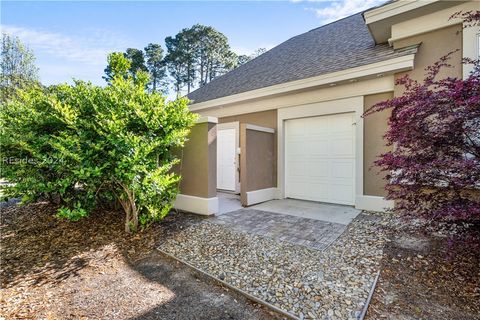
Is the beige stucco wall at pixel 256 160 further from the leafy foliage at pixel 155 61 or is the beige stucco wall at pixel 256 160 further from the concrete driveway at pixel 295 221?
the leafy foliage at pixel 155 61

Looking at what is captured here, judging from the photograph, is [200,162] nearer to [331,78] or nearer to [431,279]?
[331,78]

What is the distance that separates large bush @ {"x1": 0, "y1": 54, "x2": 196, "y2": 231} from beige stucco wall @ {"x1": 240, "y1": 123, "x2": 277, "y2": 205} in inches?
70.7

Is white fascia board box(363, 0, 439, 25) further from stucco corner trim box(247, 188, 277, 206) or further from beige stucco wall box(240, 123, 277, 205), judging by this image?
stucco corner trim box(247, 188, 277, 206)

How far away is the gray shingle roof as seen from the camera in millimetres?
5941

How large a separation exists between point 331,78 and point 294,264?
468cm

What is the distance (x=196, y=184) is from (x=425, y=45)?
5837 millimetres

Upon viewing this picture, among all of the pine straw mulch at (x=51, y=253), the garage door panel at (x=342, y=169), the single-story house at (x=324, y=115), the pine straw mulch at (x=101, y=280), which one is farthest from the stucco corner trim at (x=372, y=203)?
the pine straw mulch at (x=51, y=253)

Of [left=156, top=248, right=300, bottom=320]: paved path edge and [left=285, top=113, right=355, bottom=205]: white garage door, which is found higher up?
[left=285, top=113, right=355, bottom=205]: white garage door

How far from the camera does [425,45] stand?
4883 mm

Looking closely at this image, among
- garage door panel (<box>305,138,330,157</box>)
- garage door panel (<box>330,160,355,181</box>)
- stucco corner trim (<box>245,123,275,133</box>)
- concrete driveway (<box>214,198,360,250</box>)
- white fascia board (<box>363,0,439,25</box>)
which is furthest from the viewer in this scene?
garage door panel (<box>305,138,330,157</box>)

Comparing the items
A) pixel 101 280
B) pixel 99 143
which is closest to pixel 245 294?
pixel 101 280

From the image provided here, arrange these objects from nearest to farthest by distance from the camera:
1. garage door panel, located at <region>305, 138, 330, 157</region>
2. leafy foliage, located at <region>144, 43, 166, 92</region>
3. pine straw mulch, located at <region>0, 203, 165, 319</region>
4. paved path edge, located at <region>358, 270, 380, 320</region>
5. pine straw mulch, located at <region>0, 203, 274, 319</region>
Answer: paved path edge, located at <region>358, 270, 380, 320</region>, pine straw mulch, located at <region>0, 203, 274, 319</region>, pine straw mulch, located at <region>0, 203, 165, 319</region>, garage door panel, located at <region>305, 138, 330, 157</region>, leafy foliage, located at <region>144, 43, 166, 92</region>

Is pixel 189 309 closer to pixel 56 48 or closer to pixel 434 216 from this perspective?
pixel 434 216

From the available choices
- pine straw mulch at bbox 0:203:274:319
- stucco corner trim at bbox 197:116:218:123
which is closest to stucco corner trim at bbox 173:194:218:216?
pine straw mulch at bbox 0:203:274:319
